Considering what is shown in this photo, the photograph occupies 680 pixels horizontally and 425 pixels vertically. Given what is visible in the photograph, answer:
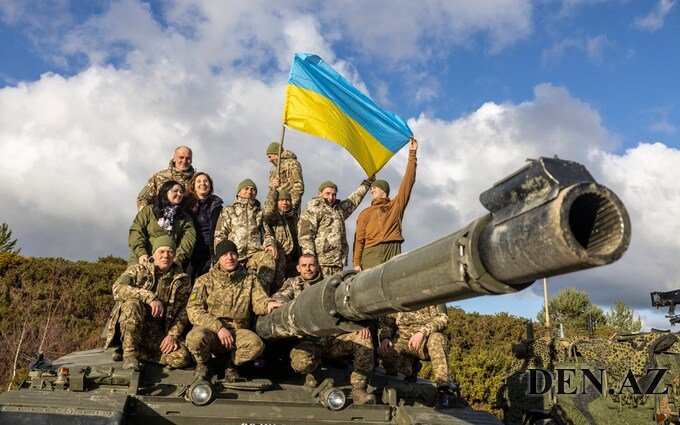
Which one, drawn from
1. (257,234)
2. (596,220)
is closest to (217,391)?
(257,234)

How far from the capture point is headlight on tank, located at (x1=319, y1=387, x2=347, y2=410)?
662 cm

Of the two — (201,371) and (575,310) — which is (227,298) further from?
(575,310)

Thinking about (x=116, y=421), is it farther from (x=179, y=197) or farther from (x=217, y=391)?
(x=179, y=197)

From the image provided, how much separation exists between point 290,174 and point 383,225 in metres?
2.26

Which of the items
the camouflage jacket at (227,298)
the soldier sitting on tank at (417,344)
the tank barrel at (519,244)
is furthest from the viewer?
the soldier sitting on tank at (417,344)

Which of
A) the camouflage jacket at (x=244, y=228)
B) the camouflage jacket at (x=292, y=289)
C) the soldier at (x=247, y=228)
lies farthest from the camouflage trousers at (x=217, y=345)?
the camouflage jacket at (x=244, y=228)

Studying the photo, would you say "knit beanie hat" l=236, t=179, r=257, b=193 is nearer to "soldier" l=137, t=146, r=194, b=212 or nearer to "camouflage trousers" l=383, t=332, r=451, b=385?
"soldier" l=137, t=146, r=194, b=212

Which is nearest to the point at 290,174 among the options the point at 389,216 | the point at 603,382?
the point at 389,216

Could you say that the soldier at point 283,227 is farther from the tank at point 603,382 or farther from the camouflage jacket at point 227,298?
the tank at point 603,382

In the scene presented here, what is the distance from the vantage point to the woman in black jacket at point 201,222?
31.7 feet

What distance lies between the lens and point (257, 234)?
31.2 ft

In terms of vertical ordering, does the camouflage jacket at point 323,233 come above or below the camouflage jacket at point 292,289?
above

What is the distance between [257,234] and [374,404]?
3427mm

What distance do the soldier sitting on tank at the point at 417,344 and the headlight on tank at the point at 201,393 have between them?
230 cm
